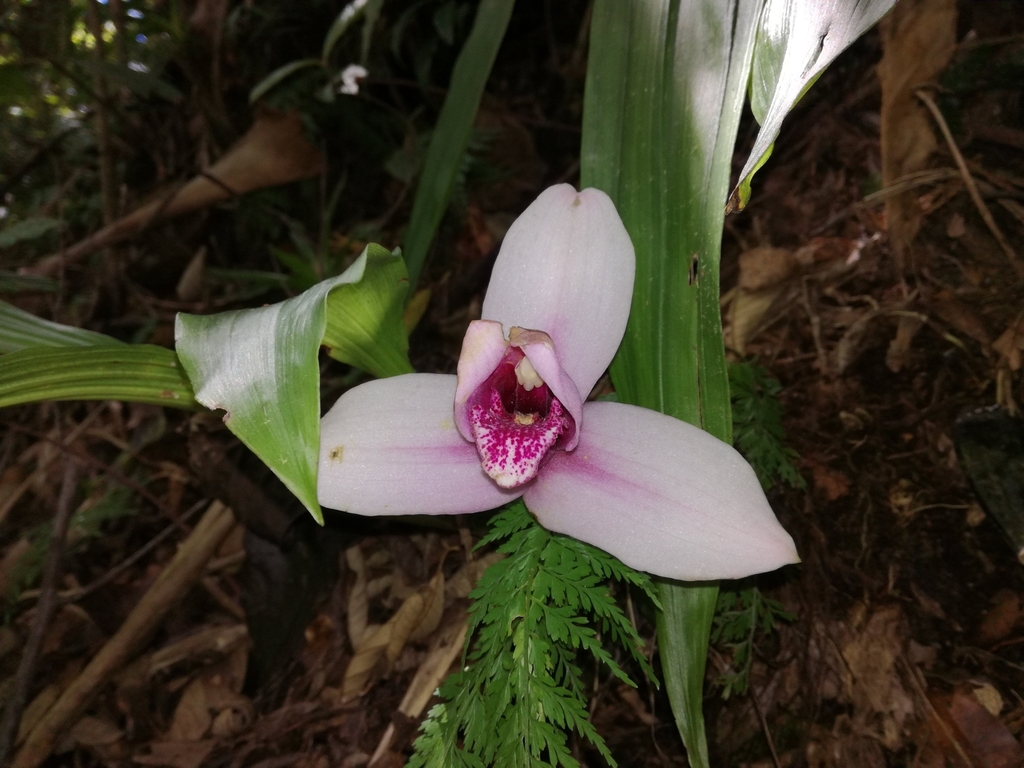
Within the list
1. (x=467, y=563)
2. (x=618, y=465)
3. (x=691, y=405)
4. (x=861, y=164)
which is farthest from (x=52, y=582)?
(x=861, y=164)

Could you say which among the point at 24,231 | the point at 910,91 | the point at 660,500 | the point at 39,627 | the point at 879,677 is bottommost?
the point at 39,627

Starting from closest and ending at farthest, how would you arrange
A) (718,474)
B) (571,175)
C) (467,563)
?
(718,474)
(467,563)
(571,175)

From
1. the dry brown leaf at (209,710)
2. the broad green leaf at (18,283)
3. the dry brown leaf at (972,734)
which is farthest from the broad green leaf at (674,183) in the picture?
the broad green leaf at (18,283)

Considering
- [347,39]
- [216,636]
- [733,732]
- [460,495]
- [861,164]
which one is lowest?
[216,636]

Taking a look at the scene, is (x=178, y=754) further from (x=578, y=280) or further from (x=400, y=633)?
(x=578, y=280)

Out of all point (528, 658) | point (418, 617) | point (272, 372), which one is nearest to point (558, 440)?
point (528, 658)

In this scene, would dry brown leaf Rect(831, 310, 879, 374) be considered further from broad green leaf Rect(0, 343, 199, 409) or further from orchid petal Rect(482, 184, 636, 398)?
broad green leaf Rect(0, 343, 199, 409)

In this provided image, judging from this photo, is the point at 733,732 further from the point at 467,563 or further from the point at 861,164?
the point at 861,164
